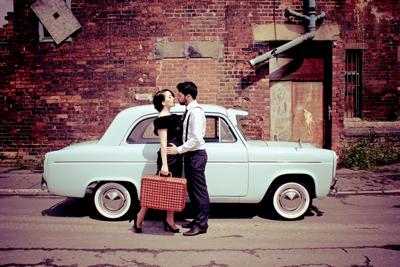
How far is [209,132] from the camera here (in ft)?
19.1

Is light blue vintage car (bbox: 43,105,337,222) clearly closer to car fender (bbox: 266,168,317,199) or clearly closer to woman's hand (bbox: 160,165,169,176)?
car fender (bbox: 266,168,317,199)

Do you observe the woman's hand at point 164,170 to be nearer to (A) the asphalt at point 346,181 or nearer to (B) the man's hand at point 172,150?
(B) the man's hand at point 172,150

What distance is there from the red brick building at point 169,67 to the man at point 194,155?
16.0ft

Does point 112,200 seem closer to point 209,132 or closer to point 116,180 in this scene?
point 116,180

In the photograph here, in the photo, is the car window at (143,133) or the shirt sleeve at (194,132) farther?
the car window at (143,133)

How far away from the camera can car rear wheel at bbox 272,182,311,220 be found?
586cm

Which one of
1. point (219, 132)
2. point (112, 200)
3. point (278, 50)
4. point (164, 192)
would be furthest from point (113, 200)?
point (278, 50)

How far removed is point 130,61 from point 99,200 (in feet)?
16.5

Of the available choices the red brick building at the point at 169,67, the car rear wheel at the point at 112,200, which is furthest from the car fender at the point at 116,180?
the red brick building at the point at 169,67

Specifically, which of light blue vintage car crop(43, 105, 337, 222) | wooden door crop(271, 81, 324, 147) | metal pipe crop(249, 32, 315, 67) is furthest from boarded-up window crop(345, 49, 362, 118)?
light blue vintage car crop(43, 105, 337, 222)

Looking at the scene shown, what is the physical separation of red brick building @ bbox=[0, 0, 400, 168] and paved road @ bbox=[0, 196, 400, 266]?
3911 mm

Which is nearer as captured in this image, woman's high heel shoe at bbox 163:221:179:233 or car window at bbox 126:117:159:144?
woman's high heel shoe at bbox 163:221:179:233

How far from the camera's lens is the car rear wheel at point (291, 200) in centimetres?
586

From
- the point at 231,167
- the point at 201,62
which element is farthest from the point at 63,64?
the point at 231,167
